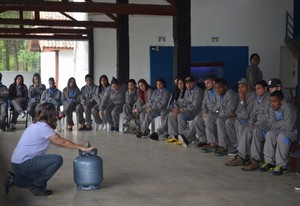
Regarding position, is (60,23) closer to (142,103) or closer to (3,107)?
(3,107)

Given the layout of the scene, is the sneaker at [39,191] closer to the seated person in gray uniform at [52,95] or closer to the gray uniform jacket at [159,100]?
the gray uniform jacket at [159,100]

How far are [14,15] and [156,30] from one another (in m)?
17.9

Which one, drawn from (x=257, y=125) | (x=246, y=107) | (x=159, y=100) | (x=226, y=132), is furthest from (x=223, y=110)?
(x=159, y=100)

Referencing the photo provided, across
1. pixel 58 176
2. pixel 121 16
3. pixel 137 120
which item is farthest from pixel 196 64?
pixel 58 176

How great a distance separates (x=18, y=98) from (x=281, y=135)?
7.53 metres

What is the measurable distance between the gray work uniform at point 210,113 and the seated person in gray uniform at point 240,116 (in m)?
0.39

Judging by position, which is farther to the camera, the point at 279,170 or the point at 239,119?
the point at 239,119

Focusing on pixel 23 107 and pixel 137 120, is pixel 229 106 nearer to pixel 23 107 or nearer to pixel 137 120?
pixel 137 120

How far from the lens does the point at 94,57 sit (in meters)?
17.2

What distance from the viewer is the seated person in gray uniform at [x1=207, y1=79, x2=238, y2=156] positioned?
8.23 meters

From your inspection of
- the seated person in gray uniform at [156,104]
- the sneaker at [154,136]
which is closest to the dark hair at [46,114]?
the sneaker at [154,136]

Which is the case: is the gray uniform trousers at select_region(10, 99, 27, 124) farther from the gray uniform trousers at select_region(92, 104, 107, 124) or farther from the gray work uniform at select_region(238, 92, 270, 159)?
the gray work uniform at select_region(238, 92, 270, 159)

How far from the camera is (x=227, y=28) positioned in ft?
53.3

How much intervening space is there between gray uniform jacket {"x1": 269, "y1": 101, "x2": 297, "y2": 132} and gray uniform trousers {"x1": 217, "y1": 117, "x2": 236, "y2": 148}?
128 cm
